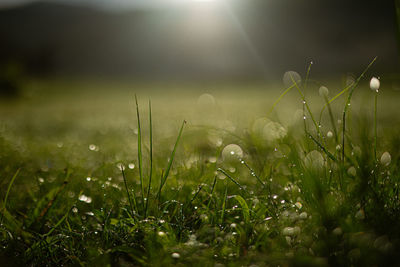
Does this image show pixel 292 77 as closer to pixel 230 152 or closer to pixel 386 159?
pixel 386 159

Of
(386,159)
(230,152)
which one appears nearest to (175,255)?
(386,159)

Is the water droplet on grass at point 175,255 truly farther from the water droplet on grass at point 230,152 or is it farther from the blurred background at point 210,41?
the blurred background at point 210,41

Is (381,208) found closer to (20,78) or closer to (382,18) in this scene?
(20,78)

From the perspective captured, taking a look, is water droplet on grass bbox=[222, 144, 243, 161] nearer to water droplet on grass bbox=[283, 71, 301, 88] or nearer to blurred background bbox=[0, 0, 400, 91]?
water droplet on grass bbox=[283, 71, 301, 88]

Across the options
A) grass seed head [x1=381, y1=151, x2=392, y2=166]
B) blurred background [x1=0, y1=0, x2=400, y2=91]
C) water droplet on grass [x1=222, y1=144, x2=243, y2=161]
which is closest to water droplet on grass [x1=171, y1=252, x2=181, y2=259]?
grass seed head [x1=381, y1=151, x2=392, y2=166]

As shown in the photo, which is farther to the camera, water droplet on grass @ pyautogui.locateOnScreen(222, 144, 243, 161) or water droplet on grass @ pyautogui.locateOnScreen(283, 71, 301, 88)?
water droplet on grass @ pyautogui.locateOnScreen(222, 144, 243, 161)

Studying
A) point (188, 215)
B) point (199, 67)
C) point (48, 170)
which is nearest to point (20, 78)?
point (48, 170)

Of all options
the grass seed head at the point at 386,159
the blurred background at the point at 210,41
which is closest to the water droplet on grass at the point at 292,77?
the grass seed head at the point at 386,159

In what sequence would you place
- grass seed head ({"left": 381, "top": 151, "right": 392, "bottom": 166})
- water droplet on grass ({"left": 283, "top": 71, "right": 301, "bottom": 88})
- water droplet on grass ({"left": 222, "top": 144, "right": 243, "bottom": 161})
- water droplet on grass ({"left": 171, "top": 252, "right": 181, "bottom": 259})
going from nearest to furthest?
water droplet on grass ({"left": 171, "top": 252, "right": 181, "bottom": 259}) → grass seed head ({"left": 381, "top": 151, "right": 392, "bottom": 166}) → water droplet on grass ({"left": 283, "top": 71, "right": 301, "bottom": 88}) → water droplet on grass ({"left": 222, "top": 144, "right": 243, "bottom": 161})
